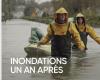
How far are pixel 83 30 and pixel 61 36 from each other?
180mm

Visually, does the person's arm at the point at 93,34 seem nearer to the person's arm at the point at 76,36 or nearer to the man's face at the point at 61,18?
the person's arm at the point at 76,36

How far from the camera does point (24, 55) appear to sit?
4191 millimetres

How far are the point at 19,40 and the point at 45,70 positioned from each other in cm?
31

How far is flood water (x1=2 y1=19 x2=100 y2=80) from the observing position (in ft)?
13.6

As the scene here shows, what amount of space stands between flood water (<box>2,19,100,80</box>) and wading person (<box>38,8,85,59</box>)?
7 centimetres

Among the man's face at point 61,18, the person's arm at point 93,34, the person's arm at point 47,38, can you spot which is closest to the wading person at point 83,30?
the person's arm at point 93,34

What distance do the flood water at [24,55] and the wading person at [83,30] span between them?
3 cm

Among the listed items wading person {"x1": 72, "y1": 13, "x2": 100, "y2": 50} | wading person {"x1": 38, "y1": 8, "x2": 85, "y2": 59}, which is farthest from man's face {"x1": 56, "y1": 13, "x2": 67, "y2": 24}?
wading person {"x1": 72, "y1": 13, "x2": 100, "y2": 50}

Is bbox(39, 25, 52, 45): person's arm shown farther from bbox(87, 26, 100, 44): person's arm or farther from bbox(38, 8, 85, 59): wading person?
bbox(87, 26, 100, 44): person's arm

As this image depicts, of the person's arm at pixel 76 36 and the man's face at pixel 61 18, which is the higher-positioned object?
the man's face at pixel 61 18

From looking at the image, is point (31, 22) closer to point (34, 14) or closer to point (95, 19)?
point (34, 14)

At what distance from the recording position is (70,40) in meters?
4.22

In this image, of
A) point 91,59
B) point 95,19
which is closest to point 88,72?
point 91,59

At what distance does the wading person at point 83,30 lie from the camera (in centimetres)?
421
